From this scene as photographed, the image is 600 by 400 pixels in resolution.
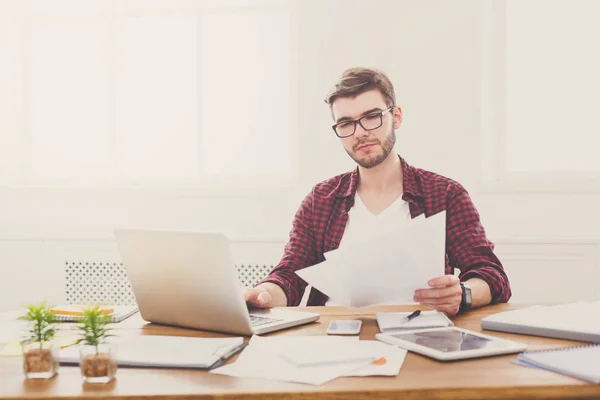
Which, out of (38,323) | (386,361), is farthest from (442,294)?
(38,323)

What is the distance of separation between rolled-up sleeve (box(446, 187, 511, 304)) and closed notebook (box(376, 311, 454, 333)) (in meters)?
0.32

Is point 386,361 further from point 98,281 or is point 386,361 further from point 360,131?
point 98,281

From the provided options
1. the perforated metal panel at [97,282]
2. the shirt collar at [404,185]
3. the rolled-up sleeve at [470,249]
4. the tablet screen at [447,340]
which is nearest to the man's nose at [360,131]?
the shirt collar at [404,185]

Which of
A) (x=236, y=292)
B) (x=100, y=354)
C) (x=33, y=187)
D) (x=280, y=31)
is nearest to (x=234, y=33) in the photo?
(x=280, y=31)

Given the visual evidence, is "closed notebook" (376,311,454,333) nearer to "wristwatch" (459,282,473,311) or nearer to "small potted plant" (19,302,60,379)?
"wristwatch" (459,282,473,311)

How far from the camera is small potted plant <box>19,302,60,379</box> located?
108 cm

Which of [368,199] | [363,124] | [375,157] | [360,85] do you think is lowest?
[368,199]

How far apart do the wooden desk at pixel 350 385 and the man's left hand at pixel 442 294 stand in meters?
0.31

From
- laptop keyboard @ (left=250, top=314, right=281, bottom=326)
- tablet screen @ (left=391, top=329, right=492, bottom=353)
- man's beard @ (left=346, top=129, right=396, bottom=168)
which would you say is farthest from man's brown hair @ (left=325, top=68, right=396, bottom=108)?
tablet screen @ (left=391, top=329, right=492, bottom=353)

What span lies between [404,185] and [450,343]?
37.0 inches

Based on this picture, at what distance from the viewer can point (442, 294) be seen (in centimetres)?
146

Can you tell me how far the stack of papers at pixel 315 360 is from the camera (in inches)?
41.5

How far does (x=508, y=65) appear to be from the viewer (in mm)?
3180

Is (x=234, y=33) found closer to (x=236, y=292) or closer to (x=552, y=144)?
(x=552, y=144)
